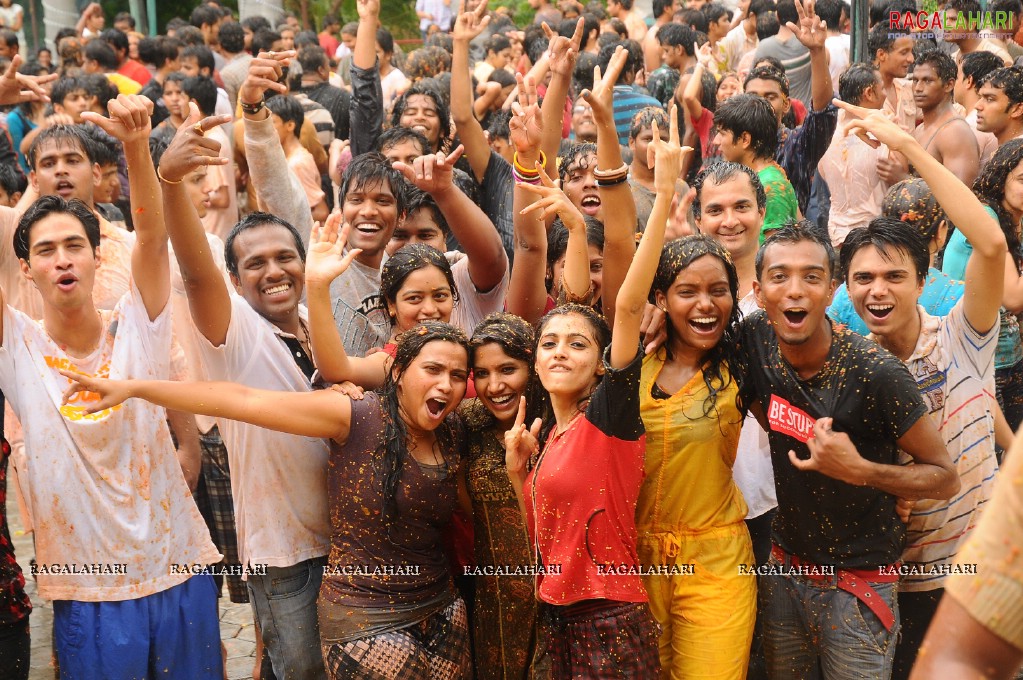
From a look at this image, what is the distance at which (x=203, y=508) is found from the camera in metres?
4.59

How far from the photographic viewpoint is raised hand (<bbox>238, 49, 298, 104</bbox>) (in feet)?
13.6

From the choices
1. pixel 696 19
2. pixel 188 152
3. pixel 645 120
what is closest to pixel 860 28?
pixel 645 120

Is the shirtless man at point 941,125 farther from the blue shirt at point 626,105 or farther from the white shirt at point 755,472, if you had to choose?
the white shirt at point 755,472

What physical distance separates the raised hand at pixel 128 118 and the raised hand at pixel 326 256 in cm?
60

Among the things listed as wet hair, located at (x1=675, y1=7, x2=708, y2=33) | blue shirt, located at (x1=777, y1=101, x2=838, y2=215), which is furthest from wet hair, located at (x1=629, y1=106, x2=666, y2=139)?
wet hair, located at (x1=675, y1=7, x2=708, y2=33)

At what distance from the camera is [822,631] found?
3166 millimetres

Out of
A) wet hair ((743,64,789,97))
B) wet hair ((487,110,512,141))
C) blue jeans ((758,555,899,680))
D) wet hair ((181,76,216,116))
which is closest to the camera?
blue jeans ((758,555,899,680))

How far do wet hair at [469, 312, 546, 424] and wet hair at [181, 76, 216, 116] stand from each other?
16.2 ft

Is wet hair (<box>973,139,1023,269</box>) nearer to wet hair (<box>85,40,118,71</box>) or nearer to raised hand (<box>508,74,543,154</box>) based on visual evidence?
raised hand (<box>508,74,543,154</box>)

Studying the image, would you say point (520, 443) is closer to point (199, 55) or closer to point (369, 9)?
point (369, 9)

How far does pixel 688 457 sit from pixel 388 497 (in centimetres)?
94

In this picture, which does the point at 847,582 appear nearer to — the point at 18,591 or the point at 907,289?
the point at 907,289

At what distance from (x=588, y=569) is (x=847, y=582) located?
79 cm

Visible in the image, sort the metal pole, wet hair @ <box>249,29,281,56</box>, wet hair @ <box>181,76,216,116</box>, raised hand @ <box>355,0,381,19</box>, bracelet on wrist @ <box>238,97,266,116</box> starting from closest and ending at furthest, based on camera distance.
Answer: bracelet on wrist @ <box>238,97,266,116</box> → raised hand @ <box>355,0,381,19</box> → the metal pole → wet hair @ <box>181,76,216,116</box> → wet hair @ <box>249,29,281,56</box>
